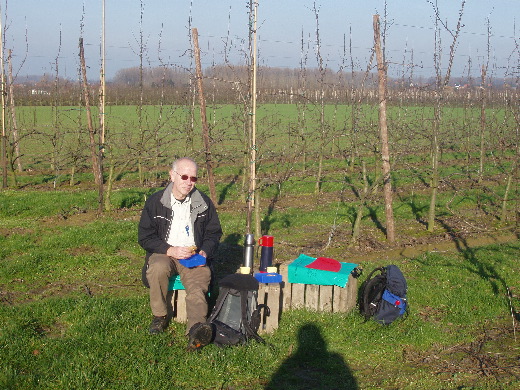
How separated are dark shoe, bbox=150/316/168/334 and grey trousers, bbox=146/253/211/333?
0.04 m

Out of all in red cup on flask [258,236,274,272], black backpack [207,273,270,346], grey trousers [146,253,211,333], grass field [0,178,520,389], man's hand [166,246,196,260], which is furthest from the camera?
red cup on flask [258,236,274,272]

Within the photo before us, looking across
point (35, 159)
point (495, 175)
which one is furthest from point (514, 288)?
point (35, 159)

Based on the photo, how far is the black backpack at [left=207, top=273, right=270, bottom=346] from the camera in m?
5.16

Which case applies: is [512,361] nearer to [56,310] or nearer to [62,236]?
[56,310]

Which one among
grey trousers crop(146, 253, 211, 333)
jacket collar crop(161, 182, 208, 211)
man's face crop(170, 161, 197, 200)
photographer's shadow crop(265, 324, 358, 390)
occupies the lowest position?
photographer's shadow crop(265, 324, 358, 390)

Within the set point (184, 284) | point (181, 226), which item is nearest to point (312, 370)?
point (184, 284)

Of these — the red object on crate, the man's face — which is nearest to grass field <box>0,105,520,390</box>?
the red object on crate

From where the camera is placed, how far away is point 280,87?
23.3 metres

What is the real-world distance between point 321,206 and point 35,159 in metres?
12.0

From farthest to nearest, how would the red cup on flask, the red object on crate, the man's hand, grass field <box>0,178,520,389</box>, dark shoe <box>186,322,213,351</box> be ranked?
the red cup on flask → the red object on crate → the man's hand → dark shoe <box>186,322,213,351</box> → grass field <box>0,178,520,389</box>

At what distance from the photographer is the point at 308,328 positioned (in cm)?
565

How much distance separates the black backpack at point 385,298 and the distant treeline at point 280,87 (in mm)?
3748

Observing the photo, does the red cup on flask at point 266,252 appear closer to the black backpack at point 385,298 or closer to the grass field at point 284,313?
the grass field at point 284,313

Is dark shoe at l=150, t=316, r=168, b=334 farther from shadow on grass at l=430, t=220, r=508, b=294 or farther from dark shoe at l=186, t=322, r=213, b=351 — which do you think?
shadow on grass at l=430, t=220, r=508, b=294
